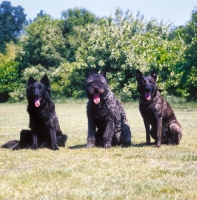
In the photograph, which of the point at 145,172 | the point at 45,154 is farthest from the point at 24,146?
the point at 145,172

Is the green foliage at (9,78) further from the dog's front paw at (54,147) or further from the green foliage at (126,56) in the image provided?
the dog's front paw at (54,147)

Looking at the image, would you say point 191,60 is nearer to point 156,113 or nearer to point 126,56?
point 126,56

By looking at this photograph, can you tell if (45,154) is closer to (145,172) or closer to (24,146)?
(24,146)

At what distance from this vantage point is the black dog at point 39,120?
847cm

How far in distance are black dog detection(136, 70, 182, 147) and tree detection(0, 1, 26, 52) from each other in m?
82.0

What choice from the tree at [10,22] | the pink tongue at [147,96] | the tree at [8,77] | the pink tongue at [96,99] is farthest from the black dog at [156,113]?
the tree at [10,22]

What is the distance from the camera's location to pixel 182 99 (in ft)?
116

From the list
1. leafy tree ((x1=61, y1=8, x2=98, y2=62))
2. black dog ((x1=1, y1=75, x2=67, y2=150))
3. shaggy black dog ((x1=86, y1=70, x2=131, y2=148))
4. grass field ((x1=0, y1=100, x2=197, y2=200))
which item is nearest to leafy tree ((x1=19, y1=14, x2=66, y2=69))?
leafy tree ((x1=61, y1=8, x2=98, y2=62))

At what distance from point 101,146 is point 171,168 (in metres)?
3.18

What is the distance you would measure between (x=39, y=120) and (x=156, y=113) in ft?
9.60

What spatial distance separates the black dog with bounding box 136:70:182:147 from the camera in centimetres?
884

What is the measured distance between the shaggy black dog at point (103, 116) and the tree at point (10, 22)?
81.9 m

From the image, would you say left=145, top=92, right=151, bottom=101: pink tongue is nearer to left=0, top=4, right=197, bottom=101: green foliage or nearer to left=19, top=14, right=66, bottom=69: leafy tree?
left=0, top=4, right=197, bottom=101: green foliage

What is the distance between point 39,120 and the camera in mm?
8656
